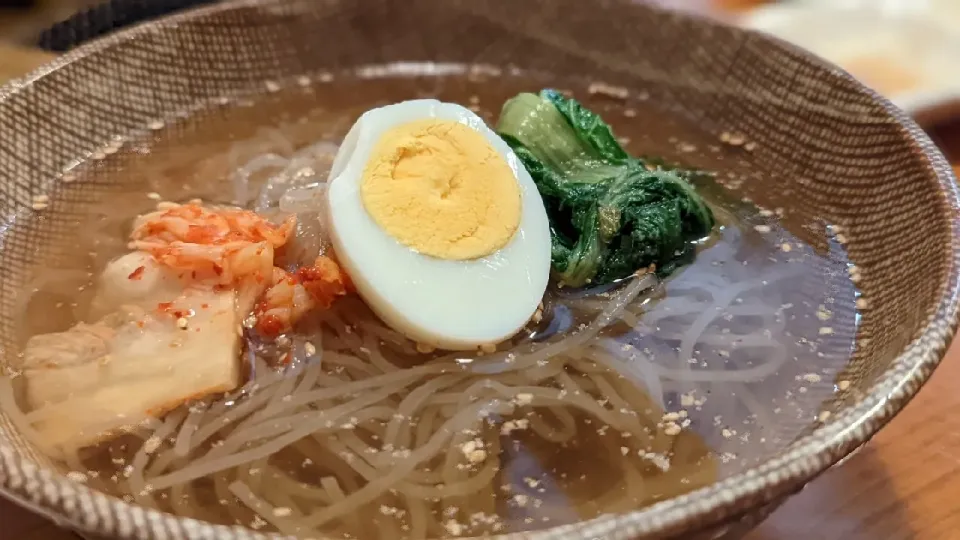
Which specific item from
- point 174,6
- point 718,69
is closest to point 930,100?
point 718,69

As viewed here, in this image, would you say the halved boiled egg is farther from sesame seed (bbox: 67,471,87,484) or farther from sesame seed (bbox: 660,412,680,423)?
sesame seed (bbox: 67,471,87,484)

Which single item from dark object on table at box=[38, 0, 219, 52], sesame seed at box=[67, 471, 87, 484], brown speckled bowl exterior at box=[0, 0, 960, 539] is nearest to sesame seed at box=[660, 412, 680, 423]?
brown speckled bowl exterior at box=[0, 0, 960, 539]

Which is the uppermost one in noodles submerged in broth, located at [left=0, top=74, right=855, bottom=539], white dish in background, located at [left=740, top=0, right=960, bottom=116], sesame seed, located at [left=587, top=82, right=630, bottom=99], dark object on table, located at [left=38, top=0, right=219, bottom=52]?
white dish in background, located at [left=740, top=0, right=960, bottom=116]

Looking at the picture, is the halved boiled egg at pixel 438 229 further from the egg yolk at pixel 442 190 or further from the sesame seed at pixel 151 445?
the sesame seed at pixel 151 445

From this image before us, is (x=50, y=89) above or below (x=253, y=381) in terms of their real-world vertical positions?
above

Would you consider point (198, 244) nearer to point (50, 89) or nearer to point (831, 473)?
point (50, 89)

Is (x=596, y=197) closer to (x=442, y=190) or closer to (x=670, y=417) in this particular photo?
(x=442, y=190)
